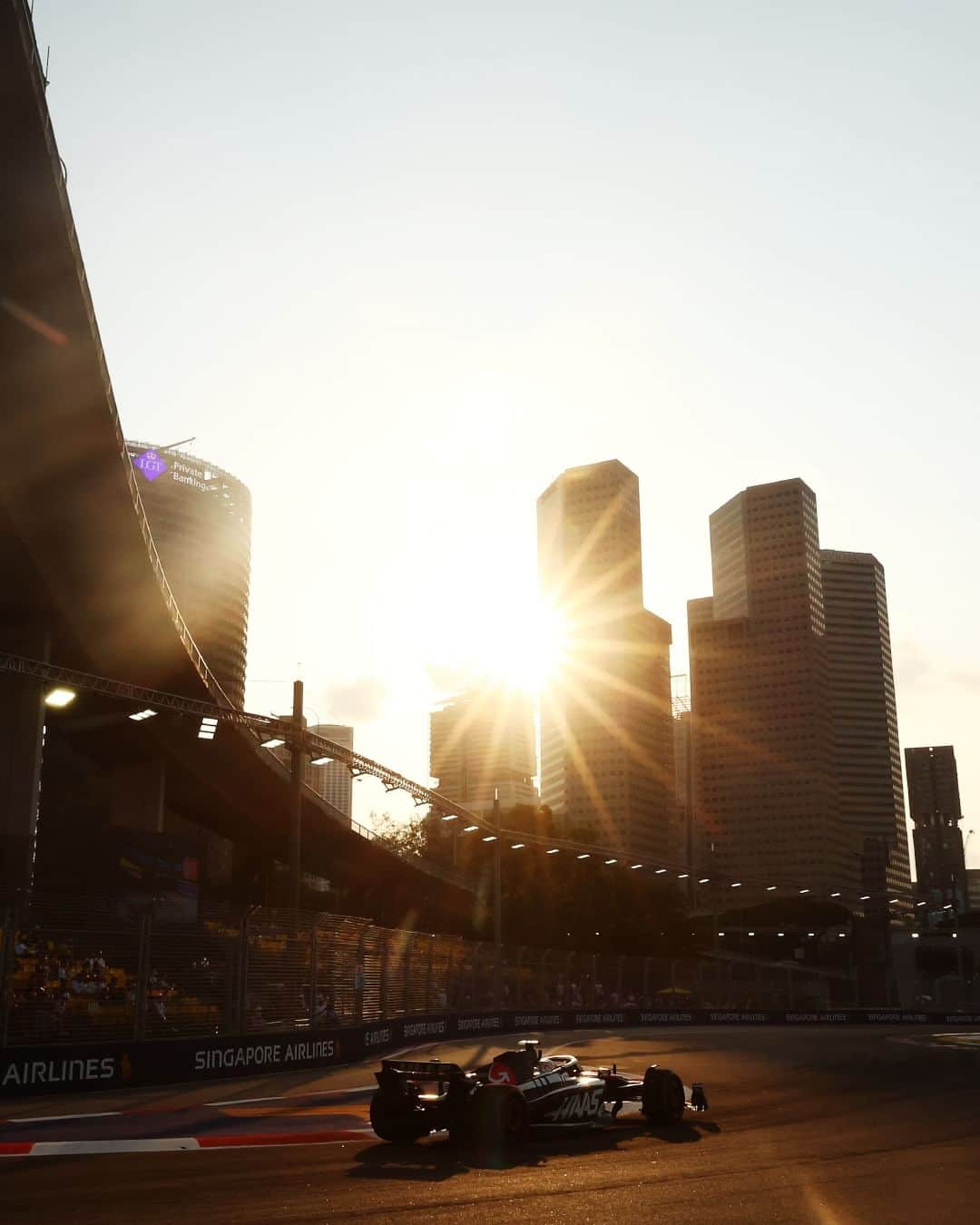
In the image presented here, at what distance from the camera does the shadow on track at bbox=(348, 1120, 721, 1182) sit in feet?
41.8

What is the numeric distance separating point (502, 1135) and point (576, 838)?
8726cm

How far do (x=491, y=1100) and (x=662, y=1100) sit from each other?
11.3ft

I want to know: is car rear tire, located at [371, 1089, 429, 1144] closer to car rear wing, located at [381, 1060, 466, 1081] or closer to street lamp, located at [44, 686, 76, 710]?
car rear wing, located at [381, 1060, 466, 1081]

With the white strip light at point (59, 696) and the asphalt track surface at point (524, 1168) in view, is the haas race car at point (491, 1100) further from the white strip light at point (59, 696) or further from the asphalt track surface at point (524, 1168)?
the white strip light at point (59, 696)

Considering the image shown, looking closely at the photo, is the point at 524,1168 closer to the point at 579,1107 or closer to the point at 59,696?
the point at 579,1107

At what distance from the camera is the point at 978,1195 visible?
11703 mm

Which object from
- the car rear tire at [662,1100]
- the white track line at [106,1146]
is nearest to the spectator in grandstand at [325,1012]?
the car rear tire at [662,1100]

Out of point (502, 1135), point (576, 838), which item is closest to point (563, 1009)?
point (502, 1135)

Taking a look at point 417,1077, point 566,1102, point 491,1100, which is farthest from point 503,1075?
point 417,1077

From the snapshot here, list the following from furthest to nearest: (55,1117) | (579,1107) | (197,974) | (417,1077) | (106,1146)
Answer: (197,974) < (55,1117) < (579,1107) < (417,1077) < (106,1146)

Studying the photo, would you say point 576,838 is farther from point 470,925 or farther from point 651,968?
point 651,968

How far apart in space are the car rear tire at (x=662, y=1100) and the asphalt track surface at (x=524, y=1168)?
34 cm

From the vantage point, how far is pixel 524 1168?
42.4 ft

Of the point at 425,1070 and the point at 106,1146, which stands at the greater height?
the point at 425,1070
